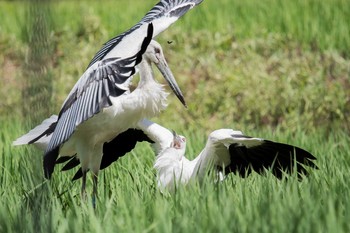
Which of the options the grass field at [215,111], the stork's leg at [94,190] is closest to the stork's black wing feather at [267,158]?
the grass field at [215,111]

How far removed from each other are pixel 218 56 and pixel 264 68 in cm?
68

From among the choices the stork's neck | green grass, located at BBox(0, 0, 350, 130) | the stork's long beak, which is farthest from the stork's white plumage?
green grass, located at BBox(0, 0, 350, 130)

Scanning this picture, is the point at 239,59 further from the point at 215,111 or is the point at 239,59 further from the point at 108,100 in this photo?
the point at 108,100

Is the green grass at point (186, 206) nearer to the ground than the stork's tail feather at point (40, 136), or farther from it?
nearer to the ground

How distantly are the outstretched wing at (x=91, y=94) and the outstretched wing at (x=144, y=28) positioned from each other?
182mm

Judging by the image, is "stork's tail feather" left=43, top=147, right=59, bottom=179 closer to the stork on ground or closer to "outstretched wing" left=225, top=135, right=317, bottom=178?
the stork on ground

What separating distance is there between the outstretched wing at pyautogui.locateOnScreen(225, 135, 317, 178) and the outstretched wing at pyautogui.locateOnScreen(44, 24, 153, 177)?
659mm

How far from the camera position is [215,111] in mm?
8070

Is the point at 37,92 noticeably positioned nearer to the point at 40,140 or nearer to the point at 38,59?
the point at 38,59

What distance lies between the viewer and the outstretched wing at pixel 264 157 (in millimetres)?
4395

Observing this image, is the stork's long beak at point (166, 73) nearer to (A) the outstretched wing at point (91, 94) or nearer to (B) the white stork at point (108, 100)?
(B) the white stork at point (108, 100)

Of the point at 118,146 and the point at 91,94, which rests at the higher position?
the point at 91,94

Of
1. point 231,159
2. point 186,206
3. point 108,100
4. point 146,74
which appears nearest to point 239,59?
point 231,159

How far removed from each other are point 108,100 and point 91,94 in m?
0.11
